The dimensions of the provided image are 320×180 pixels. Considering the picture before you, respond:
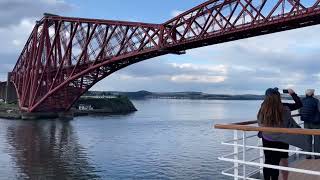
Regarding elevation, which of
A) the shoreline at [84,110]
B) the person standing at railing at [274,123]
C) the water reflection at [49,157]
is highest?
the person standing at railing at [274,123]

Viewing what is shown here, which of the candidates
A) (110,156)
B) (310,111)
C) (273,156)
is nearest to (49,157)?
(110,156)

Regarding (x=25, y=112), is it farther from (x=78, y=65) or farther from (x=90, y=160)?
(x=90, y=160)

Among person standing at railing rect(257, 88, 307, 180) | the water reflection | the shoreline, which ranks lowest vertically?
the water reflection

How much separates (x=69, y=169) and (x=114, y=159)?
4007 millimetres

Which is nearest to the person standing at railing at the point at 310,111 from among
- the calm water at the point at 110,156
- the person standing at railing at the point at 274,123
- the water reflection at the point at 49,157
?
the person standing at railing at the point at 274,123

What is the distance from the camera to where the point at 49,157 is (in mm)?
30906

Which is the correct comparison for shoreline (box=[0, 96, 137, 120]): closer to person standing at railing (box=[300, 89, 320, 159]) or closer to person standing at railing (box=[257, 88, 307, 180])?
person standing at railing (box=[300, 89, 320, 159])

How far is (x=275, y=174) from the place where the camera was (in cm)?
734

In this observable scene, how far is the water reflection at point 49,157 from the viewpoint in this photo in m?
24.6

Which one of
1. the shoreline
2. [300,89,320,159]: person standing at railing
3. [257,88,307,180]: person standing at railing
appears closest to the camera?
[257,88,307,180]: person standing at railing

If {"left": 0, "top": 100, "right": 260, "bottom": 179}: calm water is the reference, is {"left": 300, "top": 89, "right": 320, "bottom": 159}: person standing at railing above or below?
above

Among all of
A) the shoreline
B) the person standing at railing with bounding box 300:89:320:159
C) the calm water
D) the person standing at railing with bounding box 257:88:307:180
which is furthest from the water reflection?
the shoreline

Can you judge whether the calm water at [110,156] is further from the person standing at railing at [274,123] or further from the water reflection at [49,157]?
the person standing at railing at [274,123]

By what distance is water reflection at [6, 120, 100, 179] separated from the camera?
24.6 m
